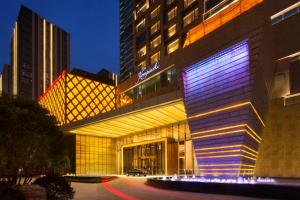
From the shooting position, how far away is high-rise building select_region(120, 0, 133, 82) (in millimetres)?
110825

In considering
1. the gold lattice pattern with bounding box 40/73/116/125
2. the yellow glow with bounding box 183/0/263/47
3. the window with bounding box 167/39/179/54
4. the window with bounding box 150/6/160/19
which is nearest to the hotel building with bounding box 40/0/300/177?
the yellow glow with bounding box 183/0/263/47

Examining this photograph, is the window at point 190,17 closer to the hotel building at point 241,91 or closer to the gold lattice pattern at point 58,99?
the hotel building at point 241,91

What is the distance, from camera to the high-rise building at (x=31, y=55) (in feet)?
483

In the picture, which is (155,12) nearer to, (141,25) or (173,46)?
(141,25)

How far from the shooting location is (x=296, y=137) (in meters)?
28.0

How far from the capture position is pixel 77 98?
75.1m

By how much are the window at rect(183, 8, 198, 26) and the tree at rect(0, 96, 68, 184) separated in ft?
144

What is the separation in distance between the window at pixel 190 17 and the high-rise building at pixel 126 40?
4783 cm

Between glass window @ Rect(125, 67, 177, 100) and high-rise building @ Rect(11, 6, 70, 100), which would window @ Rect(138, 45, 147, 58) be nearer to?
glass window @ Rect(125, 67, 177, 100)

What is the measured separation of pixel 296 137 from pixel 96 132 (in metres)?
37.5

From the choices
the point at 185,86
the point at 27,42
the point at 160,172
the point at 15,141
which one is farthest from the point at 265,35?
the point at 27,42

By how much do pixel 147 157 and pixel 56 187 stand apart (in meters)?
37.1

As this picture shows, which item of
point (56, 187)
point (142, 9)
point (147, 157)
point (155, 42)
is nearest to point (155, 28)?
point (155, 42)

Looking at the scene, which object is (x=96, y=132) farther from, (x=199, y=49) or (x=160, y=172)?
(x=199, y=49)
